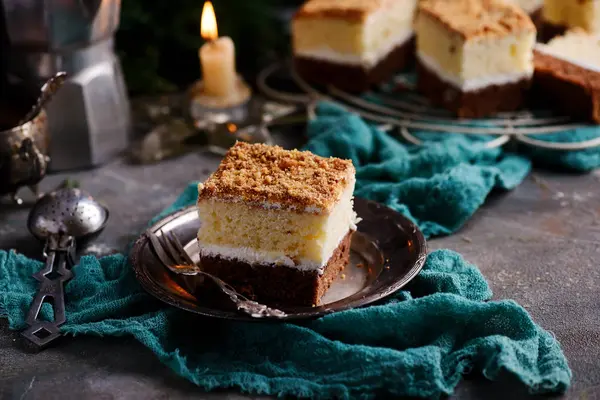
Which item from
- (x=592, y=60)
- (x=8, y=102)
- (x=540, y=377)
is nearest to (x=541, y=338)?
(x=540, y=377)

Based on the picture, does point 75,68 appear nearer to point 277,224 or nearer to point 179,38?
point 179,38

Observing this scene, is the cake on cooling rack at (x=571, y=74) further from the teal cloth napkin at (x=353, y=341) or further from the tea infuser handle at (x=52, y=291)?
the tea infuser handle at (x=52, y=291)

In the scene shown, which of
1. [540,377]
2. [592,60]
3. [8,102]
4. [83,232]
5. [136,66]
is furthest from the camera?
[136,66]

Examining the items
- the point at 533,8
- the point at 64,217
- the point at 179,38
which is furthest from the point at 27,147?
the point at 533,8

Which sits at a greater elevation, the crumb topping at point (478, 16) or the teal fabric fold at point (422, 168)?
the crumb topping at point (478, 16)

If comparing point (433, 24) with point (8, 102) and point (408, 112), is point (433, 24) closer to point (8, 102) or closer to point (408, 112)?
point (408, 112)

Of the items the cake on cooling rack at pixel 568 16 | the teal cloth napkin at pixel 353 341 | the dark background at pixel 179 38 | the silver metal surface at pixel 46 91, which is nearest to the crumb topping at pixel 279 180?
the teal cloth napkin at pixel 353 341

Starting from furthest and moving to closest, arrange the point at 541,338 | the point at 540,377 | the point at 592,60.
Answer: the point at 592,60, the point at 541,338, the point at 540,377
